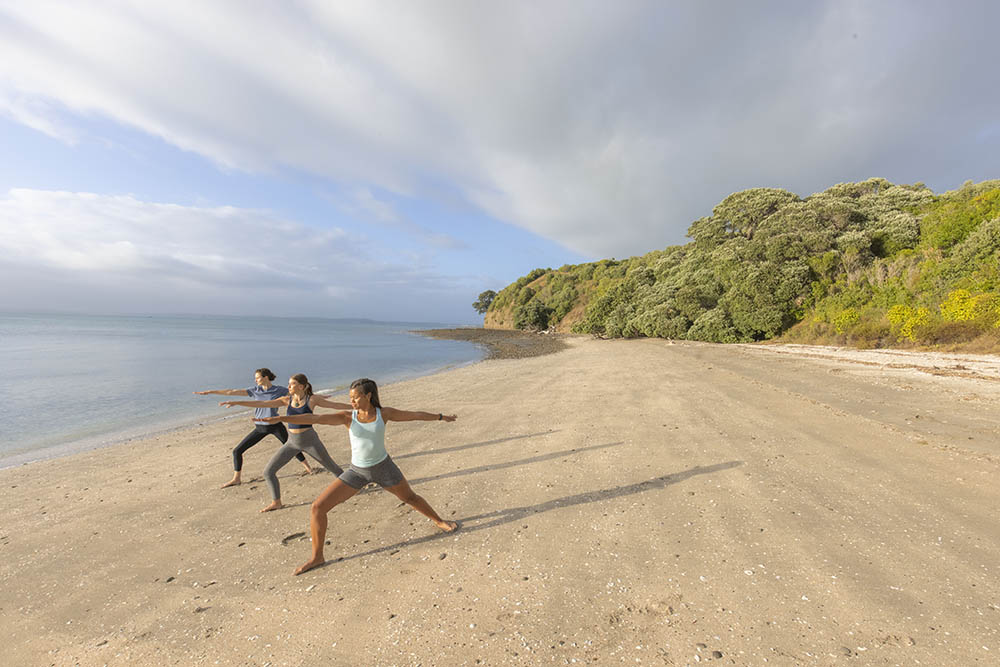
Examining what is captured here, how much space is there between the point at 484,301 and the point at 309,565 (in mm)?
132737

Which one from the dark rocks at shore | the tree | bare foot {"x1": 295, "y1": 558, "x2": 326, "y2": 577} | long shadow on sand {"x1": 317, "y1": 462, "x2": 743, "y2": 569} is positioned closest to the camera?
bare foot {"x1": 295, "y1": 558, "x2": 326, "y2": 577}

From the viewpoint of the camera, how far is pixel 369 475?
4180 mm

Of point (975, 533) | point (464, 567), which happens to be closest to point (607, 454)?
point (464, 567)

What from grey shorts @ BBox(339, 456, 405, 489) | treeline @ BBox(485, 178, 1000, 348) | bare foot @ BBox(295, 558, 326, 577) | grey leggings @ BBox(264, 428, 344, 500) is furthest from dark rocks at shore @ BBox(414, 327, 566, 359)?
bare foot @ BBox(295, 558, 326, 577)

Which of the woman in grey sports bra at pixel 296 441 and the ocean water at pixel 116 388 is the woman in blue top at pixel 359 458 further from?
the ocean water at pixel 116 388

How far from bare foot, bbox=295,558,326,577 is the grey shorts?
35.4 inches

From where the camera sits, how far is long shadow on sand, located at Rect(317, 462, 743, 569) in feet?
14.9

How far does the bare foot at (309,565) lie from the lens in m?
4.07

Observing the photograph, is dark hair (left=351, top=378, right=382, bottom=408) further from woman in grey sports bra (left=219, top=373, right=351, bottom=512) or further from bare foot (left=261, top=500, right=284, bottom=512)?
bare foot (left=261, top=500, right=284, bottom=512)

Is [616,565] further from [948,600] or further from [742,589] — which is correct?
[948,600]

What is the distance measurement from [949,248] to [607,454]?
33.1 metres

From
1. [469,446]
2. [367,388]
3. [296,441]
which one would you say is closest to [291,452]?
[296,441]

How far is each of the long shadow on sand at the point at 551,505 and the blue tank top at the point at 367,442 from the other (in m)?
1.21

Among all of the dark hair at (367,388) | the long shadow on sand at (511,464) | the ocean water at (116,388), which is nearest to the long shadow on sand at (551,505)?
the long shadow on sand at (511,464)
